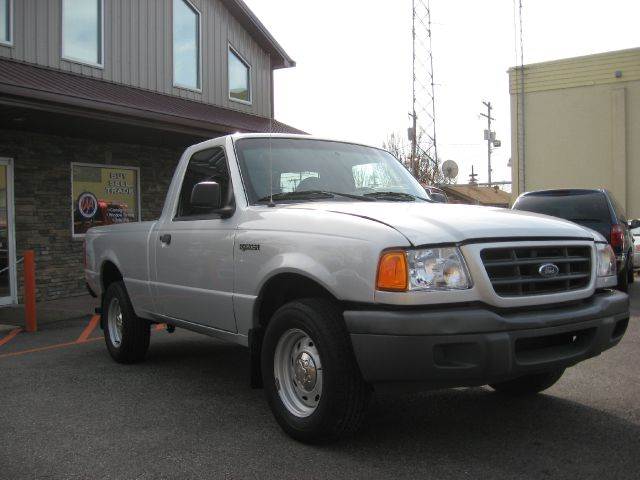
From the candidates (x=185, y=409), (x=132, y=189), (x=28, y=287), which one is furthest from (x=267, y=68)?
(x=185, y=409)

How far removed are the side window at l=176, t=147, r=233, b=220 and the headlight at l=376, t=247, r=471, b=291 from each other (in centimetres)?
168

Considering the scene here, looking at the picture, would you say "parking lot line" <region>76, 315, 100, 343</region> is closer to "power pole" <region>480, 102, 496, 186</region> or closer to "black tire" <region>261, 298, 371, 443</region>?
"black tire" <region>261, 298, 371, 443</region>

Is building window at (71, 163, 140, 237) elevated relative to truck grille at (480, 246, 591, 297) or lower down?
elevated

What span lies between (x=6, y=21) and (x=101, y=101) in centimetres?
247

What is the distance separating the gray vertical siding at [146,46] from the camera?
10844mm

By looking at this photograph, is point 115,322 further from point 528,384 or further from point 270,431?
point 528,384

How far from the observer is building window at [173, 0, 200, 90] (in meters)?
13.9

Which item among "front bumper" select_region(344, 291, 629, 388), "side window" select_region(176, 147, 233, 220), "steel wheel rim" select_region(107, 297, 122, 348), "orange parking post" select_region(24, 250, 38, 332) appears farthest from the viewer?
"orange parking post" select_region(24, 250, 38, 332)

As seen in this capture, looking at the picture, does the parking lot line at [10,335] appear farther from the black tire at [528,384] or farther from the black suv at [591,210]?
the black suv at [591,210]

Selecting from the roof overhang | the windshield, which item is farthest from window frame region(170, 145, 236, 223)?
the roof overhang

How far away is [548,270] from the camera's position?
348cm

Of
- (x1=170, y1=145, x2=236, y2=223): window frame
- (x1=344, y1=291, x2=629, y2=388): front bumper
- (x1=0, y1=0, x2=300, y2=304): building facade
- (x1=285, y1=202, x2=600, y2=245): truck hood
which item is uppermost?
(x1=0, y1=0, x2=300, y2=304): building facade

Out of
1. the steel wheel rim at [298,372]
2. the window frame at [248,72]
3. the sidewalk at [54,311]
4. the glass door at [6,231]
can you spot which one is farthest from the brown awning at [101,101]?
the steel wheel rim at [298,372]

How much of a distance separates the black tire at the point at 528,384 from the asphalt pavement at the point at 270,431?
0.08 metres
